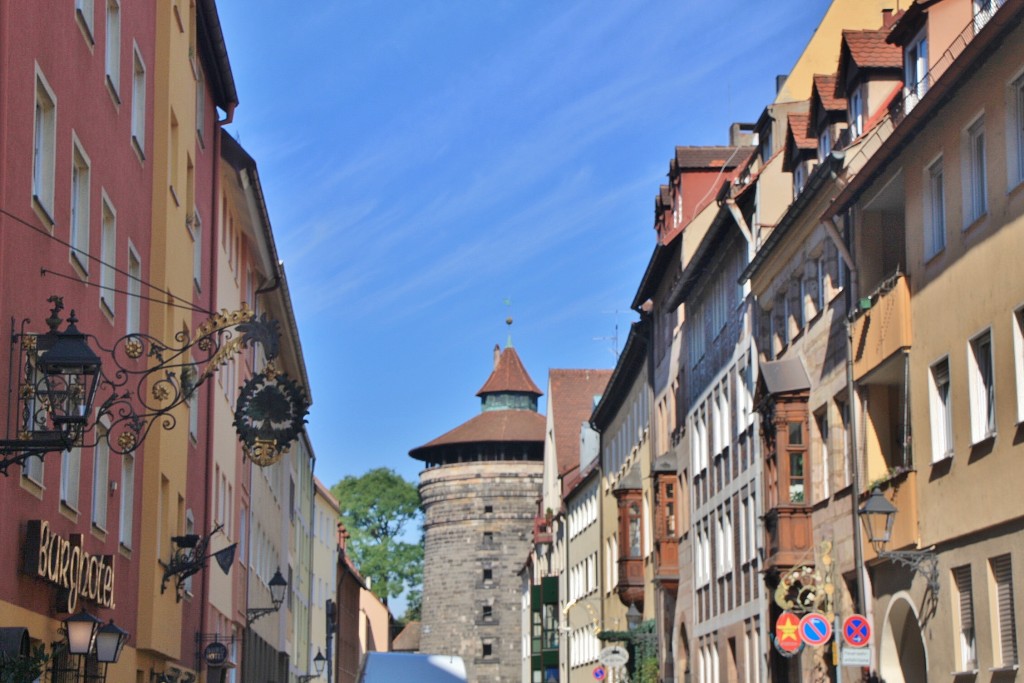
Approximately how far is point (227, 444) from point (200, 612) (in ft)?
17.7

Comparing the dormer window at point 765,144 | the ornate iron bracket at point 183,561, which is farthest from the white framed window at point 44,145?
the dormer window at point 765,144

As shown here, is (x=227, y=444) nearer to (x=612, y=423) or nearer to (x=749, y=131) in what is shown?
(x=749, y=131)

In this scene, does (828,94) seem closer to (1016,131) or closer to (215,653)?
(1016,131)

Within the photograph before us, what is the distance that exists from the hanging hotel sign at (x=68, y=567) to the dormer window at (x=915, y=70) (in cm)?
1137

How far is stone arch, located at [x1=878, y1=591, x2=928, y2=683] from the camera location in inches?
896

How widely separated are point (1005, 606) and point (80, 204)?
1004 centimetres

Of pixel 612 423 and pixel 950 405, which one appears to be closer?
pixel 950 405

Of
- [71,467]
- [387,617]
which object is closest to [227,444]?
[71,467]

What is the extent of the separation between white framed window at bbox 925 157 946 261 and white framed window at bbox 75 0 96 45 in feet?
31.0

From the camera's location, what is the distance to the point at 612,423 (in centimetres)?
5669

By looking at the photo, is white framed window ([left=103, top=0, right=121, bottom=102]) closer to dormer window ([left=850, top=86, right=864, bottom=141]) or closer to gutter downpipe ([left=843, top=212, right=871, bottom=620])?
gutter downpipe ([left=843, top=212, right=871, bottom=620])

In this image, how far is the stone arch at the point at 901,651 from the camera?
22.8 meters

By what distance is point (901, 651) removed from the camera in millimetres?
22875

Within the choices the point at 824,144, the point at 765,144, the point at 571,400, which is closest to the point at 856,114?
the point at 824,144
